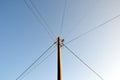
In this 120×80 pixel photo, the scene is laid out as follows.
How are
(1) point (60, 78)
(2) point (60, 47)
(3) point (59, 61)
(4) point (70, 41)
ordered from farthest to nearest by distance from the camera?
1. (4) point (70, 41)
2. (2) point (60, 47)
3. (3) point (59, 61)
4. (1) point (60, 78)

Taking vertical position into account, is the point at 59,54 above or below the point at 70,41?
below

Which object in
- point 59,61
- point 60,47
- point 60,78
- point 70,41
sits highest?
point 70,41

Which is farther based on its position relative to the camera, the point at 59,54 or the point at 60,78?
the point at 59,54

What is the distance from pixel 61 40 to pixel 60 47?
0.64 metres

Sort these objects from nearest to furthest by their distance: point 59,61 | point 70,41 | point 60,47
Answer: point 59,61 < point 60,47 < point 70,41

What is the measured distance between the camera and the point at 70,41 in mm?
16453

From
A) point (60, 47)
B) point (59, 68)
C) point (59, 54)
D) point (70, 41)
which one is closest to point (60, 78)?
point (59, 68)

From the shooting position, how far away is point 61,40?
13.3m

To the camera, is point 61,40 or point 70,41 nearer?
point 61,40

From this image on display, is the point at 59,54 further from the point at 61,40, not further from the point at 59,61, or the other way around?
the point at 61,40

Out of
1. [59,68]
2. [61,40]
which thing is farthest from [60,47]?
[59,68]

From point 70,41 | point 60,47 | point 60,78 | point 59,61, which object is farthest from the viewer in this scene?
point 70,41

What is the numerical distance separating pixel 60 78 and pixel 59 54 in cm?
175

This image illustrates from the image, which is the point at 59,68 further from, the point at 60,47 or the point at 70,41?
the point at 70,41
